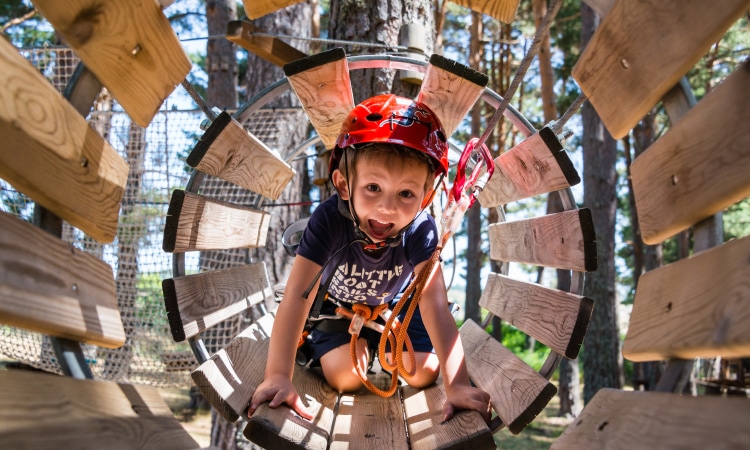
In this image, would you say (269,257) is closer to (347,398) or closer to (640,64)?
(347,398)

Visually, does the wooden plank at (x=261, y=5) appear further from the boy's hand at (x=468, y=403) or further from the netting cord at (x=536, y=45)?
the boy's hand at (x=468, y=403)

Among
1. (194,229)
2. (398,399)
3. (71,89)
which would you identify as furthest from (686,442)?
(194,229)

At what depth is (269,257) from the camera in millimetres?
5602

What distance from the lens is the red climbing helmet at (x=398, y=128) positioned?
2287mm

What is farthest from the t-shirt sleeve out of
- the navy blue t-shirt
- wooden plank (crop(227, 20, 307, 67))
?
wooden plank (crop(227, 20, 307, 67))

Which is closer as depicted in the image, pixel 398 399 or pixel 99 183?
pixel 99 183

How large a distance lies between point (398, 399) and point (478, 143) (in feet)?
3.52

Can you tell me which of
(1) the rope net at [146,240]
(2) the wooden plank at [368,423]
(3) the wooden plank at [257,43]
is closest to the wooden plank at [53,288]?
(2) the wooden plank at [368,423]

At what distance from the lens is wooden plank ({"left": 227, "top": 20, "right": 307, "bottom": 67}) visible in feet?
11.5

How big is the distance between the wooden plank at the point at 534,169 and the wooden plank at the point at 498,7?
0.53 meters

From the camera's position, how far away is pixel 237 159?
2621 millimetres

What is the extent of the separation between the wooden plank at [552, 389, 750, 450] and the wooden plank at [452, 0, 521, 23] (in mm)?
1552

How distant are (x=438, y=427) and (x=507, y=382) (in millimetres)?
377

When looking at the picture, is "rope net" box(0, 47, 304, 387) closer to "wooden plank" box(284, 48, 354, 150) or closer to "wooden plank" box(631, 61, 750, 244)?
"wooden plank" box(284, 48, 354, 150)
